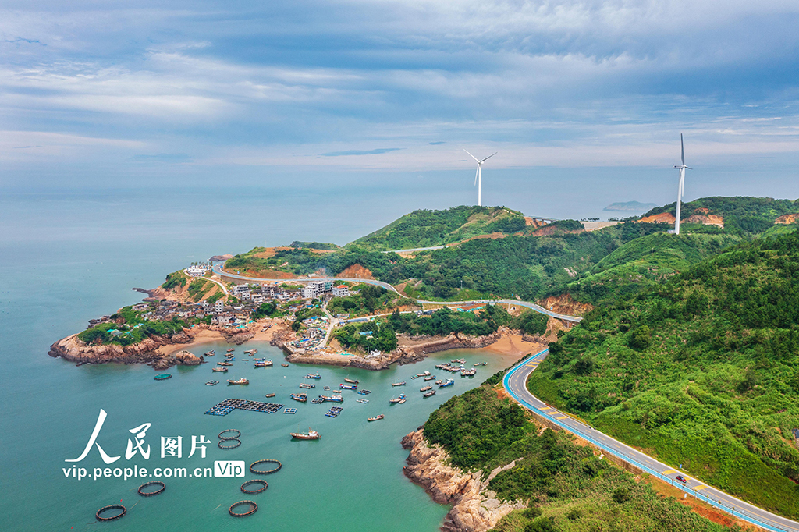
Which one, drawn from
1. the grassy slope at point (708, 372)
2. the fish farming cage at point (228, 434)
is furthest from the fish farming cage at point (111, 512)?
the grassy slope at point (708, 372)

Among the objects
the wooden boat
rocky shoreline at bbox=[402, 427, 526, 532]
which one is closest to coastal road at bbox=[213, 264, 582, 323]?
the wooden boat

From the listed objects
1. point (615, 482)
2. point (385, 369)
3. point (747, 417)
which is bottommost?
point (385, 369)

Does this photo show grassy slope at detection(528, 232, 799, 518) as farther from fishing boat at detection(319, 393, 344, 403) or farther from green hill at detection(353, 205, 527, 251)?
green hill at detection(353, 205, 527, 251)

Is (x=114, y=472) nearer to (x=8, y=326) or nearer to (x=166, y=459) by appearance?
(x=166, y=459)

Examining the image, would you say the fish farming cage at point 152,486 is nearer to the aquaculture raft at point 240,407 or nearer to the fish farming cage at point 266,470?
the fish farming cage at point 266,470

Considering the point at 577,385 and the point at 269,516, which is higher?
the point at 577,385

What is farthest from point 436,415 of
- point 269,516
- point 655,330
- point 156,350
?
point 156,350

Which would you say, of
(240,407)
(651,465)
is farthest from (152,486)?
(651,465)
